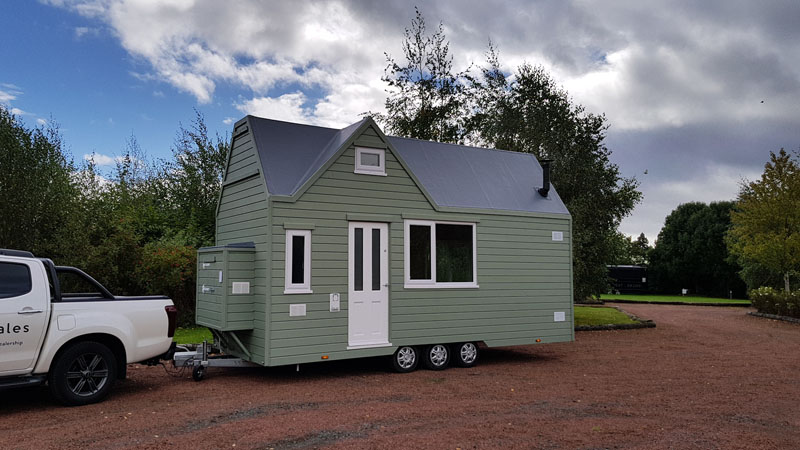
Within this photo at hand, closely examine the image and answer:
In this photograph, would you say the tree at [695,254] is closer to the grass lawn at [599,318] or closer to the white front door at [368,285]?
the grass lawn at [599,318]

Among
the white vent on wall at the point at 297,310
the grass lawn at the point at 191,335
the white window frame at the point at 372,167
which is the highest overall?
the white window frame at the point at 372,167

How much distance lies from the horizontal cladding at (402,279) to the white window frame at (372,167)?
0.09 m

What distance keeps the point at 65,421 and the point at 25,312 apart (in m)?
1.42

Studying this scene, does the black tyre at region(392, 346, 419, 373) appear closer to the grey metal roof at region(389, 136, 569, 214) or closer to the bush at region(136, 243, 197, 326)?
the grey metal roof at region(389, 136, 569, 214)

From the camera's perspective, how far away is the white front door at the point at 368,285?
10.1 meters

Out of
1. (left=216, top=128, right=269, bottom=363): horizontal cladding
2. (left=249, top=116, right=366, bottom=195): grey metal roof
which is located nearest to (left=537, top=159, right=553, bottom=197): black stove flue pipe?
(left=249, top=116, right=366, bottom=195): grey metal roof

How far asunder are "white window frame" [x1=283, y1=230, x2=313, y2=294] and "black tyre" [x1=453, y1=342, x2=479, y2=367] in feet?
10.3

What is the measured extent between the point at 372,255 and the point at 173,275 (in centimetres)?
735

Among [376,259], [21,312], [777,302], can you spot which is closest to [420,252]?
[376,259]

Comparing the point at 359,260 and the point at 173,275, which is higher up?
the point at 359,260

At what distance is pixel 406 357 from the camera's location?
10.6m

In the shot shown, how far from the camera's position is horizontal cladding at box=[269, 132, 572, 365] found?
955cm

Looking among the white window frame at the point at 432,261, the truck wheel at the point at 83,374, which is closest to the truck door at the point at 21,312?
the truck wheel at the point at 83,374

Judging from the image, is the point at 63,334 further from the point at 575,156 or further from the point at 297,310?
the point at 575,156
